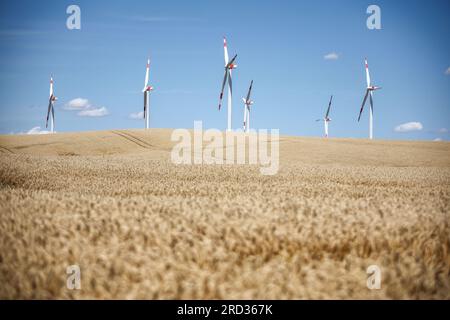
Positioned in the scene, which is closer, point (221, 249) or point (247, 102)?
point (221, 249)

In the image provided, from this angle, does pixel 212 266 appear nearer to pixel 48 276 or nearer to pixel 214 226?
pixel 214 226

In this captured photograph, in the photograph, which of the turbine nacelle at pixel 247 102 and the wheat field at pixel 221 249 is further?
the turbine nacelle at pixel 247 102

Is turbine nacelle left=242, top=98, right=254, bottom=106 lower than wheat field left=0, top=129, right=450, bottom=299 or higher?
higher

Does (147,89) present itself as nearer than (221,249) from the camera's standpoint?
No

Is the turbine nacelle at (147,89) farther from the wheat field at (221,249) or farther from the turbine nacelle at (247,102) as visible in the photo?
the wheat field at (221,249)

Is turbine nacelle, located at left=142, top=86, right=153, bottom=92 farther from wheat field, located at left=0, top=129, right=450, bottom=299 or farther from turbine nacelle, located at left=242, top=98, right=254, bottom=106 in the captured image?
wheat field, located at left=0, top=129, right=450, bottom=299

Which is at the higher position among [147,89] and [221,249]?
[147,89]

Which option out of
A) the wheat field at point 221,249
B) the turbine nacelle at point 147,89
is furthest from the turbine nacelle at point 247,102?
the wheat field at point 221,249

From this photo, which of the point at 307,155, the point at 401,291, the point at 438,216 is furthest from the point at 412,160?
the point at 401,291

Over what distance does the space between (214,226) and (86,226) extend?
1243mm

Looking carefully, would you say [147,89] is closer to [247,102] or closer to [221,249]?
[247,102]

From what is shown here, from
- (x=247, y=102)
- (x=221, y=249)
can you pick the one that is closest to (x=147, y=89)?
(x=247, y=102)

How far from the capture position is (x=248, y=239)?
374 cm

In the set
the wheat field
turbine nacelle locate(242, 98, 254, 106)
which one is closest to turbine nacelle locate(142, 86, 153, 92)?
turbine nacelle locate(242, 98, 254, 106)
